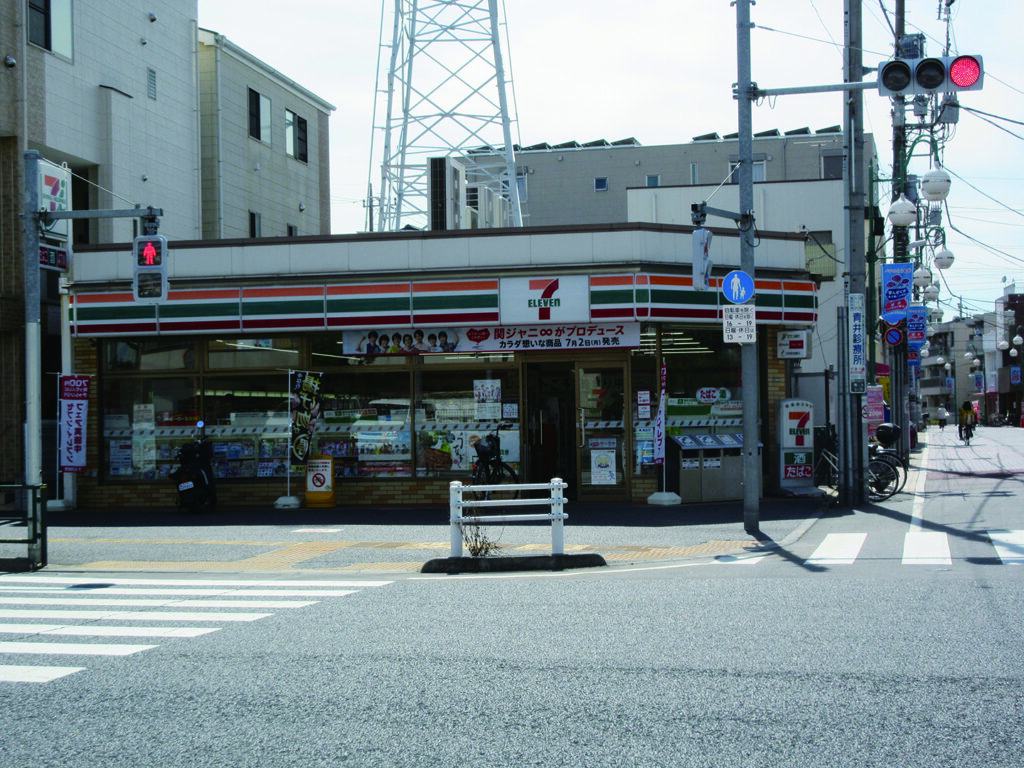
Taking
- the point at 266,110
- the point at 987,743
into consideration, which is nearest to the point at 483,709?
the point at 987,743

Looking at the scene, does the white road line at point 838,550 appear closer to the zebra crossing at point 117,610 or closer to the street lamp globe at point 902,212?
the zebra crossing at point 117,610

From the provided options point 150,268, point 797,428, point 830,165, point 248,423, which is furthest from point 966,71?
point 830,165

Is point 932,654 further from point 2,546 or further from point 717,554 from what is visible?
point 2,546

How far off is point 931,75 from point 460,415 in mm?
10513

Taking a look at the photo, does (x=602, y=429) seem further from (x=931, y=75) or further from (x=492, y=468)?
(x=931, y=75)

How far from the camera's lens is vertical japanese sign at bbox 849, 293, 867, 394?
17.7m

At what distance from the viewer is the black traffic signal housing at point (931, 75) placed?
11.4 metres

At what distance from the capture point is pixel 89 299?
19.6m

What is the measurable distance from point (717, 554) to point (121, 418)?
13005 mm

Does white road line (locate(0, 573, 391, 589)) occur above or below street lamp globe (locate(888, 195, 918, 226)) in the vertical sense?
below

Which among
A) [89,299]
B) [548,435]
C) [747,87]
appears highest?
[747,87]

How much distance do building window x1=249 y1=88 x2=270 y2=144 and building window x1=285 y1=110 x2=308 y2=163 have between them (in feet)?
3.89

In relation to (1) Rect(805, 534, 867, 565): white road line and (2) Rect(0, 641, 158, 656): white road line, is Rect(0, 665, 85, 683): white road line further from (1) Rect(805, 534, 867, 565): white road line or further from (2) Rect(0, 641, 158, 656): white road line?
(1) Rect(805, 534, 867, 565): white road line

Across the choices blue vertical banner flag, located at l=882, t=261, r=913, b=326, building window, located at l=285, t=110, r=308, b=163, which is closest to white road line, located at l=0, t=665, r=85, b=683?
blue vertical banner flag, located at l=882, t=261, r=913, b=326
